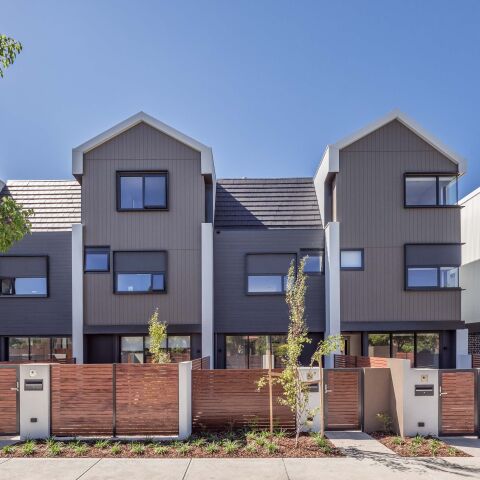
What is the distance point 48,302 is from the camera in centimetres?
1642

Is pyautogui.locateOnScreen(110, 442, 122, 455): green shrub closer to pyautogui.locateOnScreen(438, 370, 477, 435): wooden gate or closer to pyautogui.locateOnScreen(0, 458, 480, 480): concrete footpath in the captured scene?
pyautogui.locateOnScreen(0, 458, 480, 480): concrete footpath

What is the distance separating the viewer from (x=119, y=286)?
16.1m

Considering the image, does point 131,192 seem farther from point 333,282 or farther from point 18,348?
point 333,282

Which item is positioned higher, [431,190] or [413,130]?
[413,130]

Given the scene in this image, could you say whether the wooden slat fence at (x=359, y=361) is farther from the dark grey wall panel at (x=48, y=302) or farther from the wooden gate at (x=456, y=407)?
the dark grey wall panel at (x=48, y=302)

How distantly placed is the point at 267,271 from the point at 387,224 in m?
4.52

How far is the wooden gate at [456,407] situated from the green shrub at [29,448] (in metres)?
8.37

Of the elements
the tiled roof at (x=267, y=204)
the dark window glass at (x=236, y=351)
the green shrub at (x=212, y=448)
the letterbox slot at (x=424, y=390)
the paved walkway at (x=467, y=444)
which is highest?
the tiled roof at (x=267, y=204)

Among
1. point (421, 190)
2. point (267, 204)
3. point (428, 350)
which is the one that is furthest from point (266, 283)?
point (421, 190)

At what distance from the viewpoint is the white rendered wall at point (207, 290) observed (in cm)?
1582

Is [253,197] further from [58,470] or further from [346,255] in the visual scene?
[58,470]

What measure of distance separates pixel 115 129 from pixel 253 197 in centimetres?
582

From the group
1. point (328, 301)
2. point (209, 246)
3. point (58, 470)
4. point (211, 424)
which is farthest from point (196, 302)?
point (58, 470)

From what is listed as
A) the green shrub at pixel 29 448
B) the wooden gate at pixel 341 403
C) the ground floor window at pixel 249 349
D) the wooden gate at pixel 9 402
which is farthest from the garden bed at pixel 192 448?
the ground floor window at pixel 249 349
